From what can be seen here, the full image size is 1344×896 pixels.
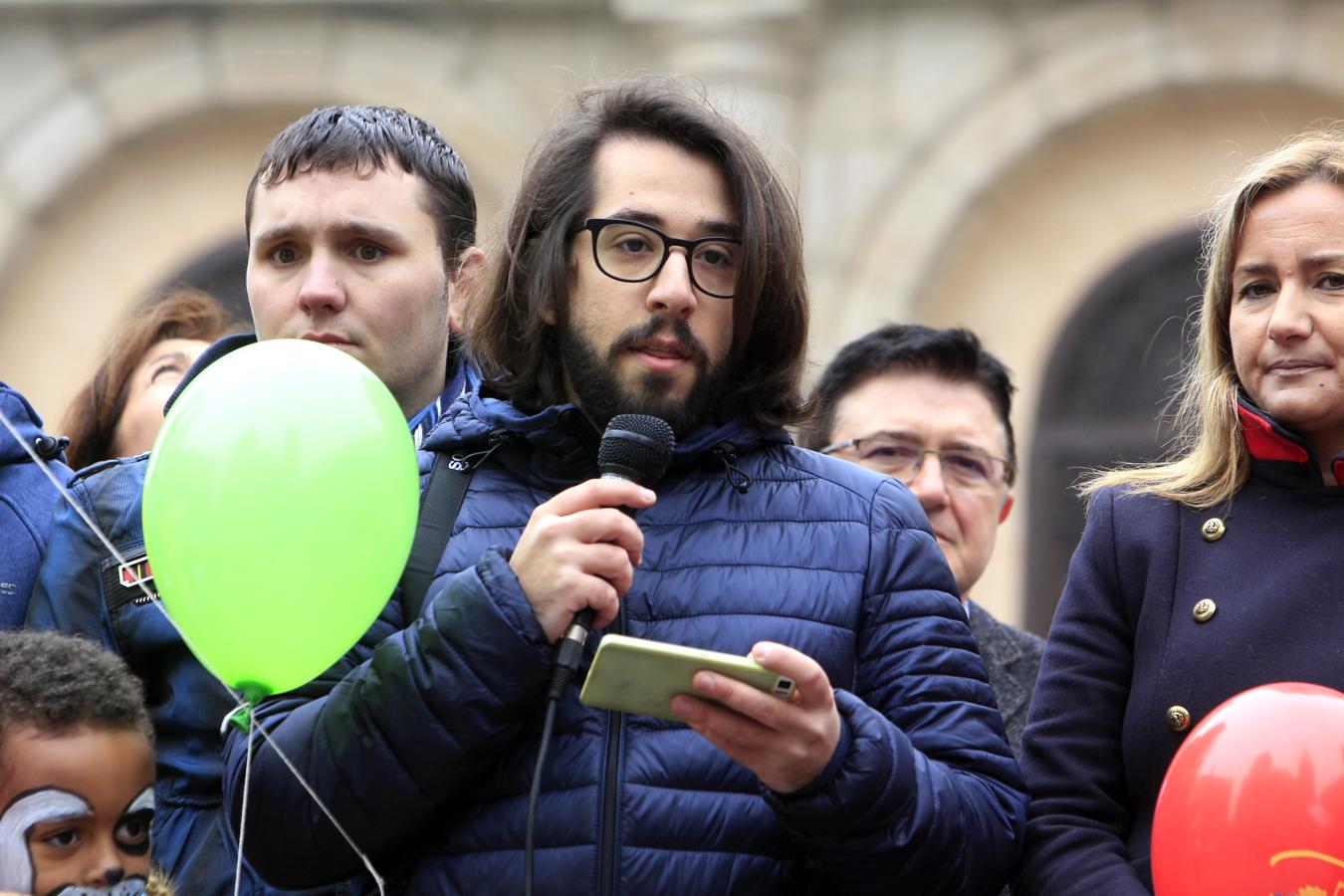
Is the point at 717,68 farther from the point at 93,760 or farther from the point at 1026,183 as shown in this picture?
the point at 93,760

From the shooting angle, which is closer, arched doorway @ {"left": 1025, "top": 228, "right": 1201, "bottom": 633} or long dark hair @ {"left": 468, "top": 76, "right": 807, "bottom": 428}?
long dark hair @ {"left": 468, "top": 76, "right": 807, "bottom": 428}

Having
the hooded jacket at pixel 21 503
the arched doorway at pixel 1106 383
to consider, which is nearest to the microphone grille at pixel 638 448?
the hooded jacket at pixel 21 503

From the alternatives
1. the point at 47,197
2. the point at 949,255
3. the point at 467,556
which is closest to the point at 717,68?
the point at 949,255

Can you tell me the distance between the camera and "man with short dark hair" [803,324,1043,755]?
166 inches

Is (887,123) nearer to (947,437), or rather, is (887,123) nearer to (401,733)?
(947,437)

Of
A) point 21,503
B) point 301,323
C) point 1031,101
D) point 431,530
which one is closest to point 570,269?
point 431,530

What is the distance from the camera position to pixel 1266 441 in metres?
2.96

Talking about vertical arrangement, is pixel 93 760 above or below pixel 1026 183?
below

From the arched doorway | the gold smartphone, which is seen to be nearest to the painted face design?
the gold smartphone

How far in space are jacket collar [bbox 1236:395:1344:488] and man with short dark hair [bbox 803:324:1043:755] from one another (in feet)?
4.03

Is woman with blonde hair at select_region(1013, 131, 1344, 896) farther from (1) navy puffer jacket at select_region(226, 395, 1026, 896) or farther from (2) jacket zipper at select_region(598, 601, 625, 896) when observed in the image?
(2) jacket zipper at select_region(598, 601, 625, 896)

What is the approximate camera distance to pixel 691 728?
268cm

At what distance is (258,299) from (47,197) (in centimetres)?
663

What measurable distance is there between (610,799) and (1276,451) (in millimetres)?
1142
